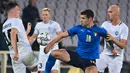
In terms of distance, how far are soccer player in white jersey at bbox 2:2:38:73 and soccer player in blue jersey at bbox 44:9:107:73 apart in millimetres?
547

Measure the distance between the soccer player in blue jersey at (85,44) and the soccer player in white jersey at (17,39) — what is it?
55 centimetres

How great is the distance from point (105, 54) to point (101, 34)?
4.28 feet

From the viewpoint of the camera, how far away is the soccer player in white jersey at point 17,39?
31.8ft

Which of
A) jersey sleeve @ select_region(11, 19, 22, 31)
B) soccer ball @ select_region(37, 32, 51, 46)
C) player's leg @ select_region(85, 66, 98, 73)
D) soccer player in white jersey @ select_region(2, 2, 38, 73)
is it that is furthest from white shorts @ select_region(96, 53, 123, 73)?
jersey sleeve @ select_region(11, 19, 22, 31)

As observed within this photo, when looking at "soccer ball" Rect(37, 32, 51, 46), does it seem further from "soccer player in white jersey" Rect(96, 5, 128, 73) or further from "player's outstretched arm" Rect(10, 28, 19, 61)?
"player's outstretched arm" Rect(10, 28, 19, 61)

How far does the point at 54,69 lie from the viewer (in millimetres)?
11305

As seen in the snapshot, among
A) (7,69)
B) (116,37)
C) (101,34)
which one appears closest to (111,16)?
(116,37)

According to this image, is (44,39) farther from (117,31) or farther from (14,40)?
(14,40)

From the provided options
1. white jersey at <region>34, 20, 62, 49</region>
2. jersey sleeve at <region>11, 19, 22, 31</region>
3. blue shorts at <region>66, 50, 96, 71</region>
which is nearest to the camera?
blue shorts at <region>66, 50, 96, 71</region>

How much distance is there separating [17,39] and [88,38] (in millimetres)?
1209

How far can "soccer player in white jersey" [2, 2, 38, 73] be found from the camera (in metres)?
9.70

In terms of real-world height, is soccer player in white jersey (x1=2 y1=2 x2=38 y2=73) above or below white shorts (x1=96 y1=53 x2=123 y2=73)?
above

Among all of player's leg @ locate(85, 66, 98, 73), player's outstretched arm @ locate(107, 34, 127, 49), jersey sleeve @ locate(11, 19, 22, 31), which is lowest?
player's leg @ locate(85, 66, 98, 73)

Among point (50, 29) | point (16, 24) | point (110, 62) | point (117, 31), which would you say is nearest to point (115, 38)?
point (117, 31)
